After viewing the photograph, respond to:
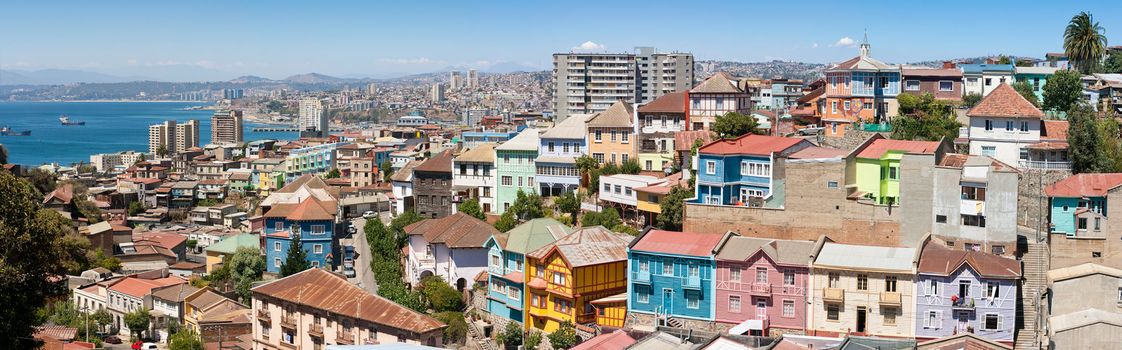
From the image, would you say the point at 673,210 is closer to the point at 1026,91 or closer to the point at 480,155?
the point at 480,155

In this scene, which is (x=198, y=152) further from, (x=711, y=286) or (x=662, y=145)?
(x=711, y=286)

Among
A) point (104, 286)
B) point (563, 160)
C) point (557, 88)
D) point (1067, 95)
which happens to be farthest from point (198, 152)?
point (1067, 95)

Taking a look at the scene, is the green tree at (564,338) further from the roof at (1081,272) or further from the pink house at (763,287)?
the roof at (1081,272)

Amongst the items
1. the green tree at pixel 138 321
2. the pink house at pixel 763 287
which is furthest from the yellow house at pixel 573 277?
the green tree at pixel 138 321

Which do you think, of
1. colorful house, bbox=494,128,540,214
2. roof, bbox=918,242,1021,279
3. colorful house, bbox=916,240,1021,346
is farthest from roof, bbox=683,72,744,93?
colorful house, bbox=916,240,1021,346

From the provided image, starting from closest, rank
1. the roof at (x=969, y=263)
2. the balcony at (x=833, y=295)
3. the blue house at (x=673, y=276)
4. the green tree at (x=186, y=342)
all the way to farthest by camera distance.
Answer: the roof at (x=969, y=263), the balcony at (x=833, y=295), the blue house at (x=673, y=276), the green tree at (x=186, y=342)

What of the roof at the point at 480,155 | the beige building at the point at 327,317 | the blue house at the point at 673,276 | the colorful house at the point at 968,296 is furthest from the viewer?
the roof at the point at 480,155
